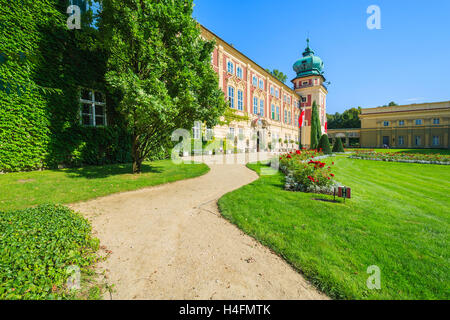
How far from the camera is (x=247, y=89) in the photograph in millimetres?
26188

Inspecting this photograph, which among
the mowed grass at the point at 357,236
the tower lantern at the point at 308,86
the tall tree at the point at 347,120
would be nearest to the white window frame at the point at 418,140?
the tall tree at the point at 347,120

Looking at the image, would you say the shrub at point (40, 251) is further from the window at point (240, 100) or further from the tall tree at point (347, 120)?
the tall tree at point (347, 120)

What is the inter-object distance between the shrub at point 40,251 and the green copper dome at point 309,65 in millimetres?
53462

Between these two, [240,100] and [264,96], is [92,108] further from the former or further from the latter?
[264,96]

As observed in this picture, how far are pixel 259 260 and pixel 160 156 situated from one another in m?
13.4

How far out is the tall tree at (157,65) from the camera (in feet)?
22.9

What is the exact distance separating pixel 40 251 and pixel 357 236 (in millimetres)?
4910

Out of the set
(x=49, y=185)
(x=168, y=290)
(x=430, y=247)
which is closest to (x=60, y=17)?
(x=49, y=185)

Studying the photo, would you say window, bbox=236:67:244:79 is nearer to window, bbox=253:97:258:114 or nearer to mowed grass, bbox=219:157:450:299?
window, bbox=253:97:258:114

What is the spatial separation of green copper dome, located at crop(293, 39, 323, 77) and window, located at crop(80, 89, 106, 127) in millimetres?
47866

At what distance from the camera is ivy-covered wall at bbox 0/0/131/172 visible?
7.79 meters

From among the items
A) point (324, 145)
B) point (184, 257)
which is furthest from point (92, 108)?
point (324, 145)

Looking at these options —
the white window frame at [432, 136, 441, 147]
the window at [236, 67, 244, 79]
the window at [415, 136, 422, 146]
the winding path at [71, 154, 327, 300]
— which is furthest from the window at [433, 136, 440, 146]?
the winding path at [71, 154, 327, 300]
